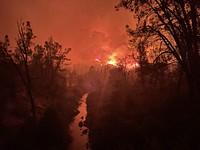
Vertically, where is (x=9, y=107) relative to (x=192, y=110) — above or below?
below

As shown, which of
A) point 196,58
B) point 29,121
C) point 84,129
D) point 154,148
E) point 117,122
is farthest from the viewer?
point 84,129

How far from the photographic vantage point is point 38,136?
15266 mm

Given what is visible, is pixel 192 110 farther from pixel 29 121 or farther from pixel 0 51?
pixel 0 51

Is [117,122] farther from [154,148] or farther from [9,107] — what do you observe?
[9,107]

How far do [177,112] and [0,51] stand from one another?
1846 centimetres

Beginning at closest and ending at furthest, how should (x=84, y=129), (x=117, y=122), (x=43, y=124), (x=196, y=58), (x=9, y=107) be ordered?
(x=196, y=58) → (x=117, y=122) → (x=43, y=124) → (x=9, y=107) → (x=84, y=129)

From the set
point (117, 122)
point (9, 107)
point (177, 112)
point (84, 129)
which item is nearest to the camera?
point (177, 112)

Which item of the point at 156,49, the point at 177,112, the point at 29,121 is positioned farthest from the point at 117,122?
the point at 29,121

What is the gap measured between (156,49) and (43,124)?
Result: 1359cm

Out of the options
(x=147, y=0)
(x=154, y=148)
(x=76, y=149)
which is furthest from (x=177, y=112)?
(x=76, y=149)

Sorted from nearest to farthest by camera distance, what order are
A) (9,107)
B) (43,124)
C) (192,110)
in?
(192,110) < (43,124) < (9,107)

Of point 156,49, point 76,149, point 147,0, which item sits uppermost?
point 147,0

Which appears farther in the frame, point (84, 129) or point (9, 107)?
point (84, 129)

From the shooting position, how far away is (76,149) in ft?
57.6
